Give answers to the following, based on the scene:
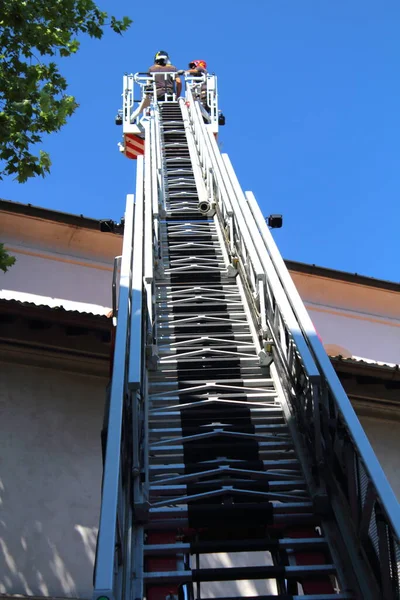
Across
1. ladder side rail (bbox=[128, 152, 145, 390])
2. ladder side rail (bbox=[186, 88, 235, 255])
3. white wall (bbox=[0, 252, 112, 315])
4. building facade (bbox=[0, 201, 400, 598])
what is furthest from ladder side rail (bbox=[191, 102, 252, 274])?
white wall (bbox=[0, 252, 112, 315])

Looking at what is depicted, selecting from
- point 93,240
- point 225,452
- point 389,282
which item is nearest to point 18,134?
point 225,452

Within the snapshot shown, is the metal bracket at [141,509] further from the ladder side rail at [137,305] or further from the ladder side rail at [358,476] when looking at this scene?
the ladder side rail at [358,476]

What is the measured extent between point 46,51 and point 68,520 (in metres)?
4.93

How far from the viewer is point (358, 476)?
4.60 metres

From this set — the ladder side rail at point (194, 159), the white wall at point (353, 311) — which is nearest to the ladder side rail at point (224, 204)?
the ladder side rail at point (194, 159)

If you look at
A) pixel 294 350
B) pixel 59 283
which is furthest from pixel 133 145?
pixel 294 350

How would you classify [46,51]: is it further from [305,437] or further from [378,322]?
[378,322]

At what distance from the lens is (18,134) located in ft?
25.1

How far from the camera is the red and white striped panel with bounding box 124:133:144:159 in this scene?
55.6ft

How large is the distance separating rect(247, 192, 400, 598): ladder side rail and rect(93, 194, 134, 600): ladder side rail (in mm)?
1326

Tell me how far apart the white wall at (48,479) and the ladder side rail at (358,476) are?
3752 millimetres

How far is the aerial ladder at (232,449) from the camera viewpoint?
4426 millimetres

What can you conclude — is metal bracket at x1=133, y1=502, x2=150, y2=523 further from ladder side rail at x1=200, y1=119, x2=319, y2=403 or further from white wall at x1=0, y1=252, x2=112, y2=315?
white wall at x1=0, y1=252, x2=112, y2=315

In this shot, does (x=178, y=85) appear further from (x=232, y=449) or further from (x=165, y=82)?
(x=232, y=449)
